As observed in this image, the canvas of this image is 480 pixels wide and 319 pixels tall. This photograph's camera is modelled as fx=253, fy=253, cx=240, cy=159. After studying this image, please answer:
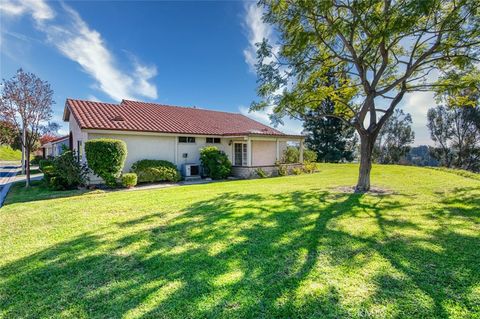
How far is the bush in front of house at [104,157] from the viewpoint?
1196 centimetres

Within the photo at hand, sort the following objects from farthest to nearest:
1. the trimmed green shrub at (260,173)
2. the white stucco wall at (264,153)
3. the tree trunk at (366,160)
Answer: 1. the white stucco wall at (264,153)
2. the trimmed green shrub at (260,173)
3. the tree trunk at (366,160)

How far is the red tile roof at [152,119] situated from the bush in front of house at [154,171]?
6.57ft

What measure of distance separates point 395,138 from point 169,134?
33.1m

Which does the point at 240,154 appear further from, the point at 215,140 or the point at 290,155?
the point at 290,155

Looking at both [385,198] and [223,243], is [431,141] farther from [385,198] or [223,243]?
[223,243]

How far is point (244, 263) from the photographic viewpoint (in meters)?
3.91

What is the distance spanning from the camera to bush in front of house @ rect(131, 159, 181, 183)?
46.6 ft

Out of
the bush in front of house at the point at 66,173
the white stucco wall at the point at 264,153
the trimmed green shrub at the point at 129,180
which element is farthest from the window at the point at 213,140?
the bush in front of house at the point at 66,173

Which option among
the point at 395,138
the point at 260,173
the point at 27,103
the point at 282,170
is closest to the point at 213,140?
the point at 260,173

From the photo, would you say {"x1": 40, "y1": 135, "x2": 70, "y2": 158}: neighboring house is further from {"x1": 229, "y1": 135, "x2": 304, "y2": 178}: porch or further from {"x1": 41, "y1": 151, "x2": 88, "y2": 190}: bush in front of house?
{"x1": 229, "y1": 135, "x2": 304, "y2": 178}: porch

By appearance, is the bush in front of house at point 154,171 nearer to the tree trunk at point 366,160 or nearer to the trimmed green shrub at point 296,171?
the trimmed green shrub at point 296,171

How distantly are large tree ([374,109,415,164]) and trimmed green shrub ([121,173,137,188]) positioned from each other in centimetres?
3364

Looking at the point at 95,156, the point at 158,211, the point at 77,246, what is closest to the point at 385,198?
the point at 158,211

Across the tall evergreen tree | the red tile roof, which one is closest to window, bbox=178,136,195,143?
the red tile roof
